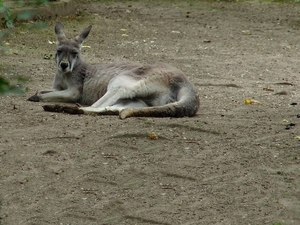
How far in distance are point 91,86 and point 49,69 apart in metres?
1.49

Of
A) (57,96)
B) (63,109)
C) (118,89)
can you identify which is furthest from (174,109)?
(57,96)

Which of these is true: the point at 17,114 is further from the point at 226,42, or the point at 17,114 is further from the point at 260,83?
the point at 226,42

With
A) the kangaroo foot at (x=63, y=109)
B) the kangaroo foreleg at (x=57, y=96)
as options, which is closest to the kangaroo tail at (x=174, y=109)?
the kangaroo foot at (x=63, y=109)

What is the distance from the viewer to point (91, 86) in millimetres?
7211

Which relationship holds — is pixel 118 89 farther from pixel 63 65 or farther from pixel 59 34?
pixel 59 34

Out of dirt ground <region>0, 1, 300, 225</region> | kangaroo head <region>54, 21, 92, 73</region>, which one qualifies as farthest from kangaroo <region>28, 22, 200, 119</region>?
dirt ground <region>0, 1, 300, 225</region>

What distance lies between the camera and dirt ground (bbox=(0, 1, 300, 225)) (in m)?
4.34

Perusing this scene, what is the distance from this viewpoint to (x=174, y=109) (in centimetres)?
621

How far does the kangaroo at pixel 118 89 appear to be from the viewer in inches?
248

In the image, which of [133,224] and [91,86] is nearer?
[133,224]

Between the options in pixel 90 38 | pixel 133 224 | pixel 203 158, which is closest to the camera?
pixel 133 224

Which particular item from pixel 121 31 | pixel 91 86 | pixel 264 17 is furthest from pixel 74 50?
pixel 264 17

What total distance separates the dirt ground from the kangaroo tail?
0.10 meters

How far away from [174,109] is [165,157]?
100cm
